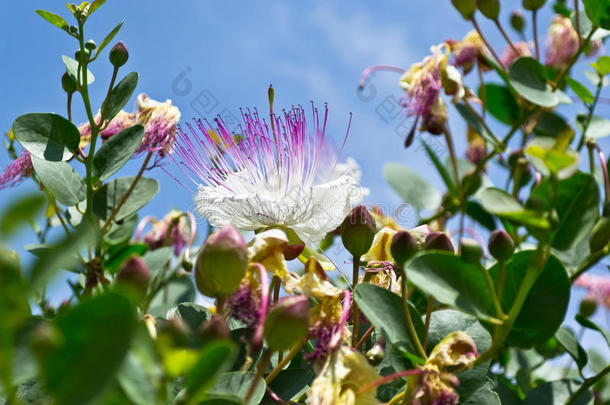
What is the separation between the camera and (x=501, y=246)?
0.82 metres

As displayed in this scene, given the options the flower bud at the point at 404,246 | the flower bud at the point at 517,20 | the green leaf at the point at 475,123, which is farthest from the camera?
the flower bud at the point at 517,20

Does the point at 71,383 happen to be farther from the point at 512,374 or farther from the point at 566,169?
the point at 512,374

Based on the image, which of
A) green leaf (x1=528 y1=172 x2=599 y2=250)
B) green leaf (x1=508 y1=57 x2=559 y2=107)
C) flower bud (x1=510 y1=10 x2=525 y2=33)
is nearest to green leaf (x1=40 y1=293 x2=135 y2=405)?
green leaf (x1=528 y1=172 x2=599 y2=250)

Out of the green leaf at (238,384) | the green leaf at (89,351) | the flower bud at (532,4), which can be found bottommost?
the flower bud at (532,4)

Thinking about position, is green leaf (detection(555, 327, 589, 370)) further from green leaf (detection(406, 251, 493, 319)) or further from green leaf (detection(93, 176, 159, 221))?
green leaf (detection(93, 176, 159, 221))

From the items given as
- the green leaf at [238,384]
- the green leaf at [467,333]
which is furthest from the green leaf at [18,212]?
the green leaf at [467,333]

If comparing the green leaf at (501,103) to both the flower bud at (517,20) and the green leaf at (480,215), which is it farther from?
the flower bud at (517,20)

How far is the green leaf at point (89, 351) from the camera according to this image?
0.41 m

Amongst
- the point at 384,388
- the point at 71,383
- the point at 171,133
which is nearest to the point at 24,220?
the point at 71,383

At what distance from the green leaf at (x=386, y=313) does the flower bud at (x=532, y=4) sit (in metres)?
1.04

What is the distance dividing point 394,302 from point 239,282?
0.23 metres

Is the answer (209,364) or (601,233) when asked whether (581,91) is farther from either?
(209,364)

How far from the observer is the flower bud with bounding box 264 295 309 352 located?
0.62 meters

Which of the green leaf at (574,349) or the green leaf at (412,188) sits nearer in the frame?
the green leaf at (574,349)
